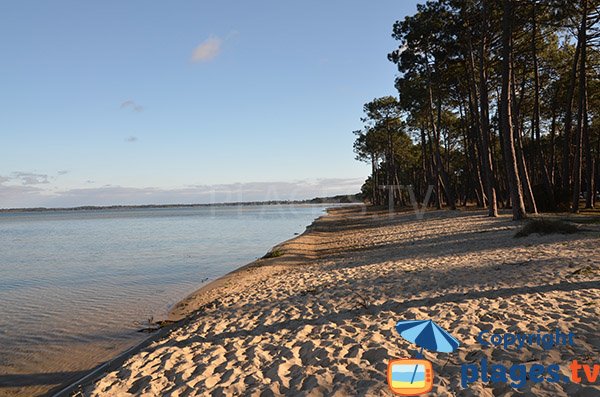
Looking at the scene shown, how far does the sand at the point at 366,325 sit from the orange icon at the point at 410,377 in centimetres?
11

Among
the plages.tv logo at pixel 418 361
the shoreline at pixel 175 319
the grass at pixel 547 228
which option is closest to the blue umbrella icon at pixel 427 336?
the plages.tv logo at pixel 418 361

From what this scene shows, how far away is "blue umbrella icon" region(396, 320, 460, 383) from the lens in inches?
211

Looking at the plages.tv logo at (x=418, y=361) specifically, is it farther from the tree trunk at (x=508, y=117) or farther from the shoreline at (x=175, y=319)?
the tree trunk at (x=508, y=117)

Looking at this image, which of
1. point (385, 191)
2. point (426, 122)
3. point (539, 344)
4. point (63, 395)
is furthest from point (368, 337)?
point (385, 191)

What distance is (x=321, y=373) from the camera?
16.5ft

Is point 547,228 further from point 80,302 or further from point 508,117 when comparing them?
point 80,302

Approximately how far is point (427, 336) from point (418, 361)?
102 cm

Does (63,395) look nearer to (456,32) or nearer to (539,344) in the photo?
(539,344)

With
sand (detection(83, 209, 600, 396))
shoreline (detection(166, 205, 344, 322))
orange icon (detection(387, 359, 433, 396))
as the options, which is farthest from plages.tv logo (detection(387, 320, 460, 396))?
shoreline (detection(166, 205, 344, 322))

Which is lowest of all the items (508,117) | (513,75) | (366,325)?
(366,325)

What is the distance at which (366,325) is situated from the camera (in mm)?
6676

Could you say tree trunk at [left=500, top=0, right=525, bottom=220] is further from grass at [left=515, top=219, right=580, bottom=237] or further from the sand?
the sand

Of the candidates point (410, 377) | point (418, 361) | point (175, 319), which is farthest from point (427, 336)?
point (175, 319)

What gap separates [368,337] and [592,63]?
1166 inches
